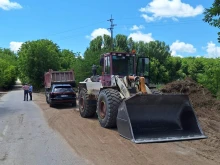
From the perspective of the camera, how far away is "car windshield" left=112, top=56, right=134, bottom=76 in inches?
472

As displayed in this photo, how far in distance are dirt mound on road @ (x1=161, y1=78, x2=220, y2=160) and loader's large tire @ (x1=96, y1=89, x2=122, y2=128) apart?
301cm

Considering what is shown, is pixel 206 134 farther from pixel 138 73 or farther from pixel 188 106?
pixel 138 73

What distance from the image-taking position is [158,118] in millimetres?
9531

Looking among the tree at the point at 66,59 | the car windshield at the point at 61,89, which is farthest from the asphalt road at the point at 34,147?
the tree at the point at 66,59

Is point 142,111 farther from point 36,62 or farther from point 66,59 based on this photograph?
point 66,59

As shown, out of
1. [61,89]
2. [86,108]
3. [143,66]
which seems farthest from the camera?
[61,89]

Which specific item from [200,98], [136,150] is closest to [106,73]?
[136,150]

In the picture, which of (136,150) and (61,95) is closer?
(136,150)

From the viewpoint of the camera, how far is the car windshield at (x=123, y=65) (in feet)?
39.4

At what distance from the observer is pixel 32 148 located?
8164mm

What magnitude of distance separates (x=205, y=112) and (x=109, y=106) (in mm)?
5542

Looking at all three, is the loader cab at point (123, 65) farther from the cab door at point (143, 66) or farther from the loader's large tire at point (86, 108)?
the loader's large tire at point (86, 108)

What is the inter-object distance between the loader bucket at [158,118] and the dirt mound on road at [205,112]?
2.21 feet

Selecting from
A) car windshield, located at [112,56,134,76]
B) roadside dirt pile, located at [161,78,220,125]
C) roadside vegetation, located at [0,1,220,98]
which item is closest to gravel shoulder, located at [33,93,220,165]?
car windshield, located at [112,56,134,76]
